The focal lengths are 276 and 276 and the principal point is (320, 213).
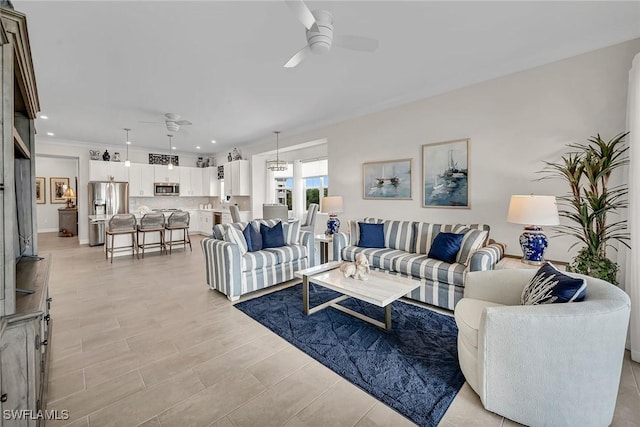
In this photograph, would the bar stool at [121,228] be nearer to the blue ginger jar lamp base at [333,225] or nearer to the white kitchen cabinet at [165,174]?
the white kitchen cabinet at [165,174]

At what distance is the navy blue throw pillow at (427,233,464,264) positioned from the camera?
10.3 feet

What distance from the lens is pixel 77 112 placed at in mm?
4879

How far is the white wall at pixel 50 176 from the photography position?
30.2 feet

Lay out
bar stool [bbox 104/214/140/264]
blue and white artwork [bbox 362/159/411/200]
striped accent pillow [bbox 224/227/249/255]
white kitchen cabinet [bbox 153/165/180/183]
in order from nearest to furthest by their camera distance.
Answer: striped accent pillow [bbox 224/227/249/255] < blue and white artwork [bbox 362/159/411/200] < bar stool [bbox 104/214/140/264] < white kitchen cabinet [bbox 153/165/180/183]

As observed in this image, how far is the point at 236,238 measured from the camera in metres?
3.54

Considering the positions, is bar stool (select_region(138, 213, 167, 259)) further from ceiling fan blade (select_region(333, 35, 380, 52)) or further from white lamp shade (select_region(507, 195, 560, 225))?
white lamp shade (select_region(507, 195, 560, 225))

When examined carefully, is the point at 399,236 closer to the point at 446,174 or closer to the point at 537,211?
the point at 446,174

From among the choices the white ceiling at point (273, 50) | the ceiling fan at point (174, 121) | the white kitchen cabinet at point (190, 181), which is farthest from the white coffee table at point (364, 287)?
the white kitchen cabinet at point (190, 181)

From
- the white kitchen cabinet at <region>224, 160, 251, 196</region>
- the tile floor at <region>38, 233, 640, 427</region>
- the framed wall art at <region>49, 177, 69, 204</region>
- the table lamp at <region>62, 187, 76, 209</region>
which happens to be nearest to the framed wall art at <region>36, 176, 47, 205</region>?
the framed wall art at <region>49, 177, 69, 204</region>

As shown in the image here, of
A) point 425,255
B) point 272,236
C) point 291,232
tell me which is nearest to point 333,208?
point 291,232

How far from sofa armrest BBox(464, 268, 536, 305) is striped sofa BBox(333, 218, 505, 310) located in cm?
56

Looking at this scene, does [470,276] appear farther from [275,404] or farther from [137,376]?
[137,376]

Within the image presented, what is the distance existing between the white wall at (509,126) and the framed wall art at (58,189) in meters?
10.7

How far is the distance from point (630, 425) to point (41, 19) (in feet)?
16.6
